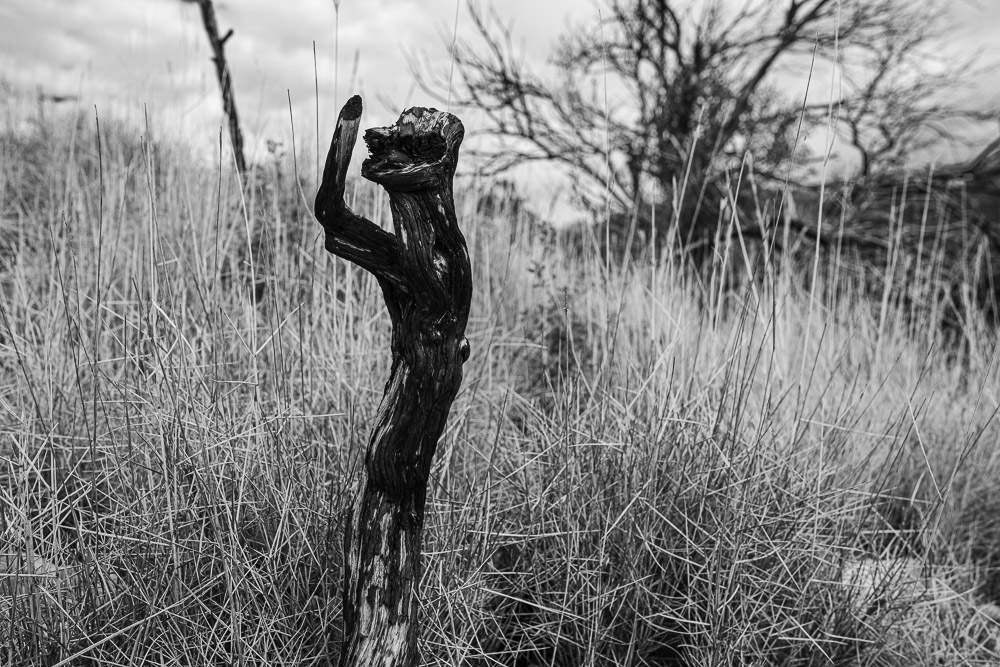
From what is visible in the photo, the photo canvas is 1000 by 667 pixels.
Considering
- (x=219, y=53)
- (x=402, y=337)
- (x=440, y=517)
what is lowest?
(x=440, y=517)

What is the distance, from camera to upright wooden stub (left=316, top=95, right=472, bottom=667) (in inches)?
37.3

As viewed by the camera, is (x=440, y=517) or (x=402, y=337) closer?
(x=402, y=337)

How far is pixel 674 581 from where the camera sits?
171 centimetres

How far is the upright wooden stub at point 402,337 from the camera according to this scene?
3.11ft

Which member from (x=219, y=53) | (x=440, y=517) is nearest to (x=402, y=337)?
(x=440, y=517)

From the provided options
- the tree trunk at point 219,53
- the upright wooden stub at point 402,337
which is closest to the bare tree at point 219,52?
the tree trunk at point 219,53

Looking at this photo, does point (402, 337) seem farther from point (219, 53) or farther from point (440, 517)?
point (219, 53)

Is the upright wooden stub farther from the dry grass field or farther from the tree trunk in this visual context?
the tree trunk

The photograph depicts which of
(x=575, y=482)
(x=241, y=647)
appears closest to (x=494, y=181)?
(x=575, y=482)

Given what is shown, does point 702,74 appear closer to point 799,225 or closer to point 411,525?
point 799,225

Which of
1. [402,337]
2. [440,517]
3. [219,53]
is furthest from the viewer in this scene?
[219,53]

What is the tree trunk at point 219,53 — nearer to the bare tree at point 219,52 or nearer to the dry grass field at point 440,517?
the bare tree at point 219,52

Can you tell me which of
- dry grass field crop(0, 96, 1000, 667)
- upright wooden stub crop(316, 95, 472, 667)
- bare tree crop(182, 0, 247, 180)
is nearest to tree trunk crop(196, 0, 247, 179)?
bare tree crop(182, 0, 247, 180)

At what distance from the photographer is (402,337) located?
3.41 feet
